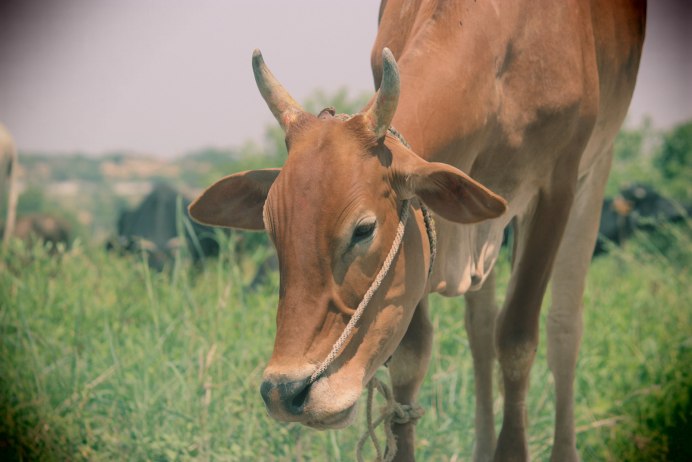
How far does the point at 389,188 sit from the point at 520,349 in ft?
4.06

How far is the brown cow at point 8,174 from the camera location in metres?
7.49

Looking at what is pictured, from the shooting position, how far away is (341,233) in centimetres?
242

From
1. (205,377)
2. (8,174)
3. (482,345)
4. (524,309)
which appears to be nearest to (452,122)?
(524,309)

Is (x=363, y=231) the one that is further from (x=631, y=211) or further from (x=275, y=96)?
(x=631, y=211)

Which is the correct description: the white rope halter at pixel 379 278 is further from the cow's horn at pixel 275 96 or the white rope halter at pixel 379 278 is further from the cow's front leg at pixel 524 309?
the cow's front leg at pixel 524 309

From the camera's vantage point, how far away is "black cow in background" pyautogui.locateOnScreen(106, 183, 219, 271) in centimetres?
748

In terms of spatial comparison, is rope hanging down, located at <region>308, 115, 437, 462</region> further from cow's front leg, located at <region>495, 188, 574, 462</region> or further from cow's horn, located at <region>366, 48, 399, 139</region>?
cow's front leg, located at <region>495, 188, 574, 462</region>

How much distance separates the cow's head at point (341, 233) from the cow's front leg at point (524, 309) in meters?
0.89

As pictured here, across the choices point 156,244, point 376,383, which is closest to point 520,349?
point 376,383

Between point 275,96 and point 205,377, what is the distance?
6.41 ft

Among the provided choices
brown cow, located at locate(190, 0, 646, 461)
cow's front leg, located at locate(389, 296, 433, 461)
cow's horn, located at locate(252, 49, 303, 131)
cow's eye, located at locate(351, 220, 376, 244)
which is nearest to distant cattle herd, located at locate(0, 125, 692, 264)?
brown cow, located at locate(190, 0, 646, 461)

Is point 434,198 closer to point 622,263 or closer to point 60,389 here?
point 60,389

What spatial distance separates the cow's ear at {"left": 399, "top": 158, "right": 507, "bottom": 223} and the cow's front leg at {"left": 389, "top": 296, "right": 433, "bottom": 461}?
834 millimetres

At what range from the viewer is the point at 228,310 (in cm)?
521
